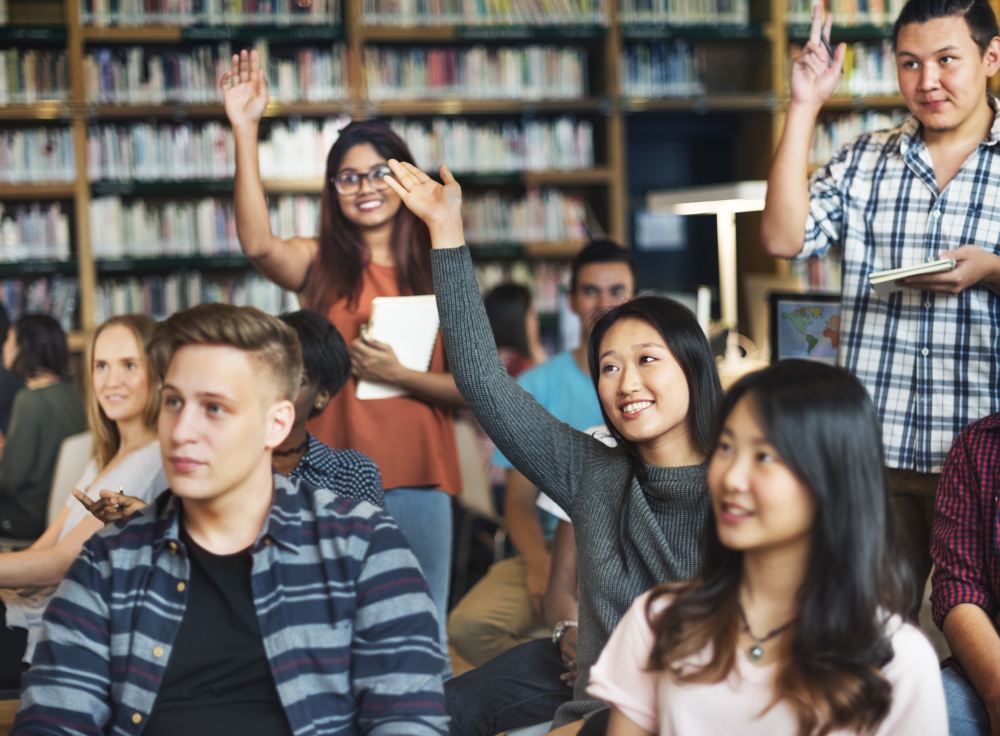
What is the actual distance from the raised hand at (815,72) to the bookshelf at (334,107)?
348 cm

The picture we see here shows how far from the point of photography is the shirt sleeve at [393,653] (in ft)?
5.32

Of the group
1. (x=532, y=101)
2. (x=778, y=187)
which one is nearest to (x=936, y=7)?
(x=778, y=187)

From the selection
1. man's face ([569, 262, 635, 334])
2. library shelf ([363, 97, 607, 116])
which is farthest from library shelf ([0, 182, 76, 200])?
man's face ([569, 262, 635, 334])

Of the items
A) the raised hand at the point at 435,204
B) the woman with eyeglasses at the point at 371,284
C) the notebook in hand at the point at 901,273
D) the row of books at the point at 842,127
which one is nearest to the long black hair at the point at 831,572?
the raised hand at the point at 435,204

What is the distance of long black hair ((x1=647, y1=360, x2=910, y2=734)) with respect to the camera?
139cm

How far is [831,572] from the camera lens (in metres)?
1.42

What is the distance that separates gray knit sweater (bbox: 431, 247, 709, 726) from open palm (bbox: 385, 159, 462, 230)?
0.06 meters

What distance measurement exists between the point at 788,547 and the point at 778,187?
3.98ft

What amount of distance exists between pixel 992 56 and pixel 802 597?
4.90ft

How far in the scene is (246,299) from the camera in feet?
19.3

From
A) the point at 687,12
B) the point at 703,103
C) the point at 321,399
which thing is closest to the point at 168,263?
the point at 703,103

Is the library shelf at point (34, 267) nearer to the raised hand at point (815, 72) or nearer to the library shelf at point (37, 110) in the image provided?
the library shelf at point (37, 110)

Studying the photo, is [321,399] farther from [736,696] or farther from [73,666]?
[736,696]

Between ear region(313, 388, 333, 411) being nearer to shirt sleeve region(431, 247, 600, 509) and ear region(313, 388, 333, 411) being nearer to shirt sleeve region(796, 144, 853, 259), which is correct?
shirt sleeve region(431, 247, 600, 509)
